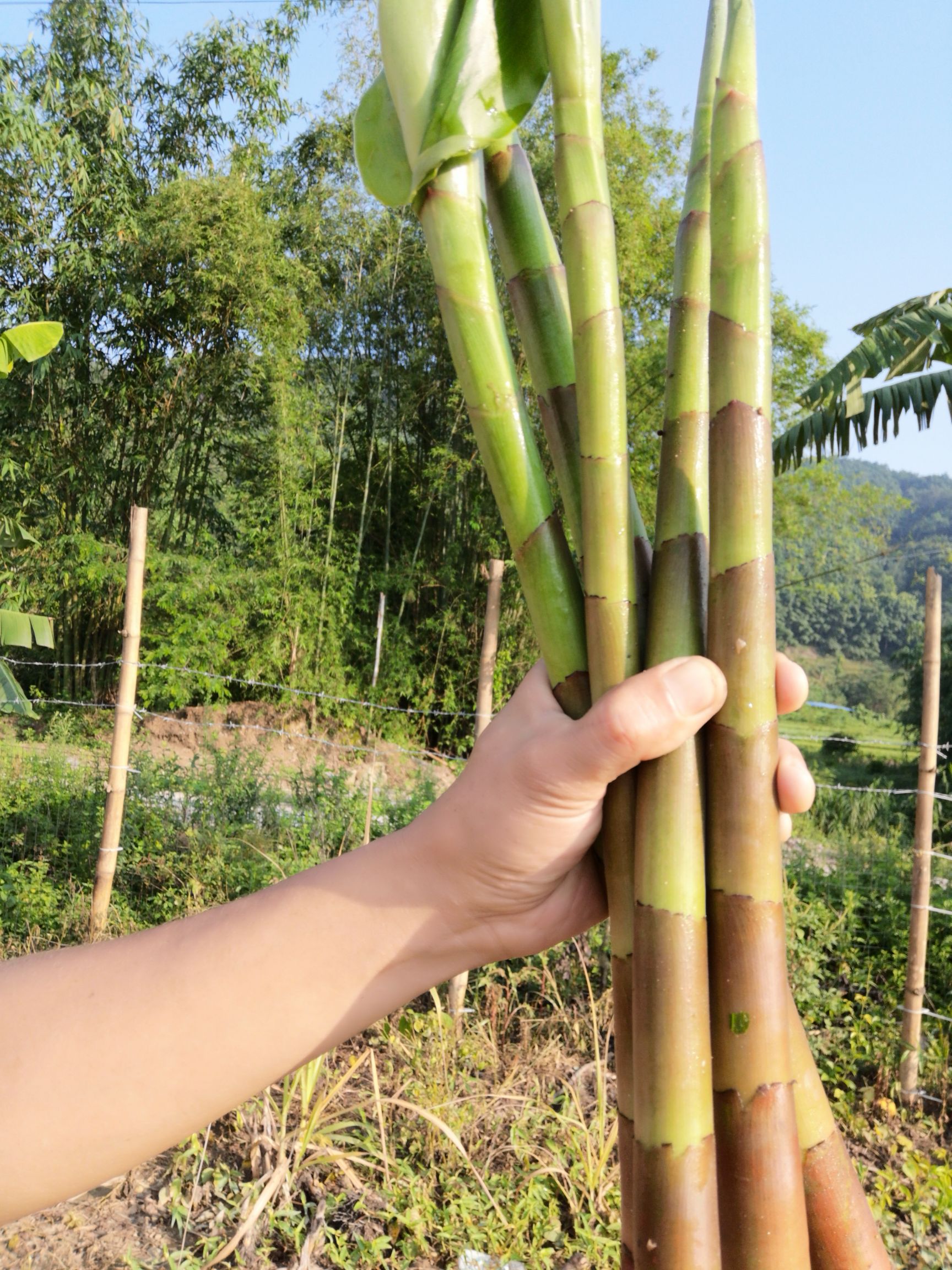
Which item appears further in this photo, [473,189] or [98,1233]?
[98,1233]

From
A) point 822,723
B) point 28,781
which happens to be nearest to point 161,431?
point 28,781

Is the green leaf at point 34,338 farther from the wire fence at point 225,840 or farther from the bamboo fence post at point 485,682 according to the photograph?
the bamboo fence post at point 485,682

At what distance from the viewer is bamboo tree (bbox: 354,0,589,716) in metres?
0.72

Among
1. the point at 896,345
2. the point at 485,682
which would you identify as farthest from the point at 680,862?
the point at 896,345

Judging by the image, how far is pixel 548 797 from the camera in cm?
94

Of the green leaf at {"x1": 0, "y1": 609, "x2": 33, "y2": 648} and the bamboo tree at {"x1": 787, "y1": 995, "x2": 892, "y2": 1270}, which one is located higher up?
the green leaf at {"x1": 0, "y1": 609, "x2": 33, "y2": 648}

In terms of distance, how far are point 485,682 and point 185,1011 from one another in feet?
9.05

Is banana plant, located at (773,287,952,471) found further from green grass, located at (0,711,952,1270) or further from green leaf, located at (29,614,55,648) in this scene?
green leaf, located at (29,614,55,648)

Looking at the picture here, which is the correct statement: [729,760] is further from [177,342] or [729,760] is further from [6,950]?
[177,342]

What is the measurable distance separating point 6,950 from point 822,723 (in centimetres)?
2704

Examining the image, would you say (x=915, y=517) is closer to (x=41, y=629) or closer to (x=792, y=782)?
(x=41, y=629)

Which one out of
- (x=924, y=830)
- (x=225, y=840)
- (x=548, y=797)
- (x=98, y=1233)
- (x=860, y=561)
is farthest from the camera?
(x=860, y=561)

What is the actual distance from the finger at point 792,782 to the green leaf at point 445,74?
23.2 inches

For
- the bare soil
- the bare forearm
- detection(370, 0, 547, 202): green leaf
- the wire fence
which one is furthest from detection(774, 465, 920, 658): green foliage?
detection(370, 0, 547, 202): green leaf
